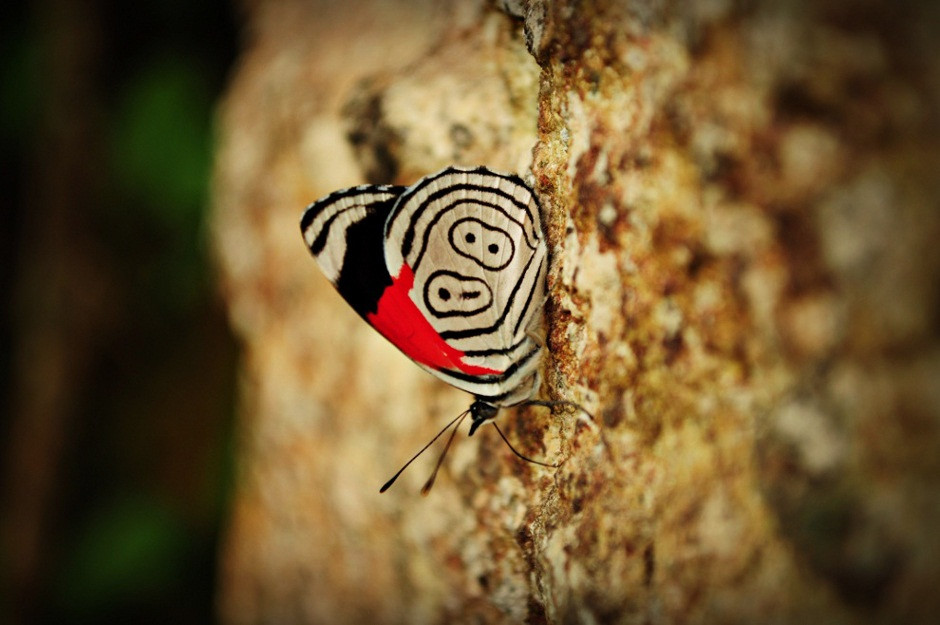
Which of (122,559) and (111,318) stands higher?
(111,318)

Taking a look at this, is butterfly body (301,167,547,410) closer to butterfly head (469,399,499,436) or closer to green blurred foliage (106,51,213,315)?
butterfly head (469,399,499,436)

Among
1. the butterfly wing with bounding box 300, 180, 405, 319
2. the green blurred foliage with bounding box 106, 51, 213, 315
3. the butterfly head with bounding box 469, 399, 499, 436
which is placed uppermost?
the green blurred foliage with bounding box 106, 51, 213, 315

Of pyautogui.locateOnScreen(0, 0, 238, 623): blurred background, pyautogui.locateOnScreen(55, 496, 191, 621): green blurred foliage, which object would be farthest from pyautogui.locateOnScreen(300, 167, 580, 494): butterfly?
pyautogui.locateOnScreen(55, 496, 191, 621): green blurred foliage

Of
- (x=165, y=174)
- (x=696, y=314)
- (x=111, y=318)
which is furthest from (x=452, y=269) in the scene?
(x=111, y=318)

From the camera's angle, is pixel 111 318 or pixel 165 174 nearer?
pixel 165 174

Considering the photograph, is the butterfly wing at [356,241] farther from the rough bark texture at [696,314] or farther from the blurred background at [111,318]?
the blurred background at [111,318]

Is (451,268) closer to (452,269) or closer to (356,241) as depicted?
(452,269)
